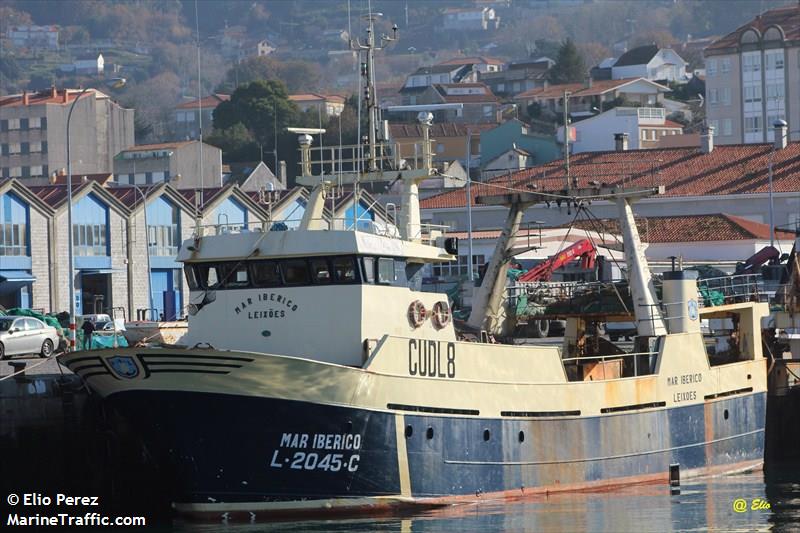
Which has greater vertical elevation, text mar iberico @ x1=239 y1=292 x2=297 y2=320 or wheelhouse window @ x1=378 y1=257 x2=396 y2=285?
wheelhouse window @ x1=378 y1=257 x2=396 y2=285

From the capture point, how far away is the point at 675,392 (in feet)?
117

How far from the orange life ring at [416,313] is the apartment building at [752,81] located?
4281 inches

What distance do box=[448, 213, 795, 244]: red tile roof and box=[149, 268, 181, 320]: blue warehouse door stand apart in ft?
44.6

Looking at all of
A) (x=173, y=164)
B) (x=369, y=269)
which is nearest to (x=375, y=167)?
(x=369, y=269)

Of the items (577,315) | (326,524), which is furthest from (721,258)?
(326,524)

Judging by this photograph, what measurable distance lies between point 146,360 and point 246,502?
3234mm

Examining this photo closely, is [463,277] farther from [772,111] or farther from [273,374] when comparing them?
[772,111]

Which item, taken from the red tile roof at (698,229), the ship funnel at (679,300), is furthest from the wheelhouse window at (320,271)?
the red tile roof at (698,229)

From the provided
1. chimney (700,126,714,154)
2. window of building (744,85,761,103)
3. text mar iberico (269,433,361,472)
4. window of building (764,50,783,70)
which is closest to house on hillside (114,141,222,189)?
chimney (700,126,714,154)

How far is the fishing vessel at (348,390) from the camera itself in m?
28.8

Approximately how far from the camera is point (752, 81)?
139 metres

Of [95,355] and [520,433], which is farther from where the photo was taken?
[520,433]

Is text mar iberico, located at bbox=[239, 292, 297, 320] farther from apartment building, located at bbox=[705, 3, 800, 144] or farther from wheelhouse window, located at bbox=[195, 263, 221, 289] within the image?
apartment building, located at bbox=[705, 3, 800, 144]

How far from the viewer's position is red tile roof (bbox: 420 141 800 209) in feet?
265
